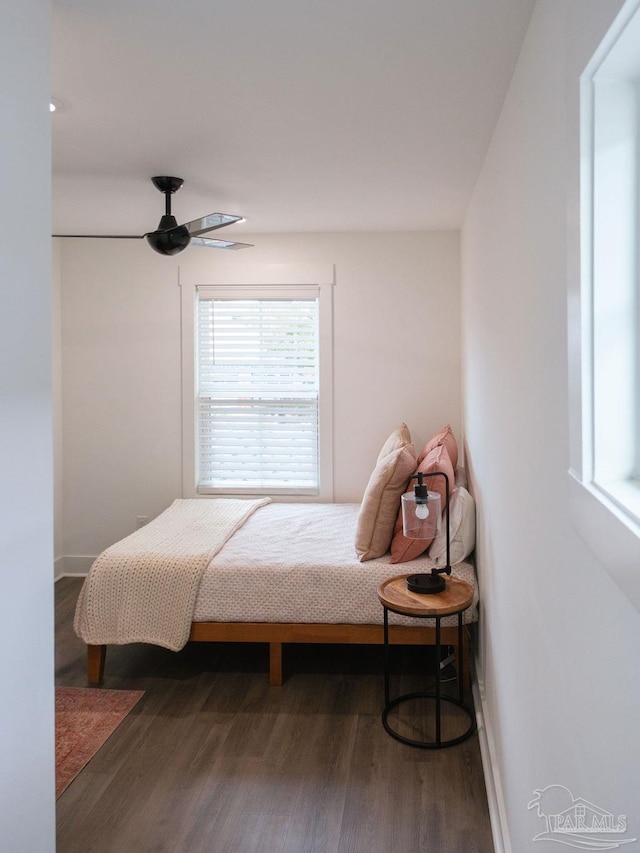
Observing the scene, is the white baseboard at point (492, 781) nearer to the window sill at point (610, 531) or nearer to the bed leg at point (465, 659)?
the bed leg at point (465, 659)

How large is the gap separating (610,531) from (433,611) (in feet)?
6.20

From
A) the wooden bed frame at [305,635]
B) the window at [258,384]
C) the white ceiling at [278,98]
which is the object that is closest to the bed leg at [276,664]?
the wooden bed frame at [305,635]

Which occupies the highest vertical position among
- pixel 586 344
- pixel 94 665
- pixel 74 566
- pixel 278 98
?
pixel 278 98

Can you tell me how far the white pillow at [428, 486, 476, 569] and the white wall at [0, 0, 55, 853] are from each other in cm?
208

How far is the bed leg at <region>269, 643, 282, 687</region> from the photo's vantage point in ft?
10.6

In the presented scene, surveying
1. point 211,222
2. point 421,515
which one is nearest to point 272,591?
point 421,515

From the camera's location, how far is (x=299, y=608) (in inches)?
127

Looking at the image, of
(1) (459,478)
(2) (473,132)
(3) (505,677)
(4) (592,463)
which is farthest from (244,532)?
(4) (592,463)

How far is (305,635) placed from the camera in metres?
3.21

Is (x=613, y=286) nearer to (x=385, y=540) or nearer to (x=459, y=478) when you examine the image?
(x=385, y=540)

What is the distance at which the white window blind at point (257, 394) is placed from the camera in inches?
191

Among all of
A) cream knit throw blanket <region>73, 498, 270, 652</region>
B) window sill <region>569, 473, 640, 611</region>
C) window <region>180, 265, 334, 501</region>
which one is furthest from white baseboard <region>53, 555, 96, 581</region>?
window sill <region>569, 473, 640, 611</region>

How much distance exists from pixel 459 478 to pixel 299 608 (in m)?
1.37

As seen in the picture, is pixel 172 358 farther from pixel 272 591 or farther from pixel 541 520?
pixel 541 520
